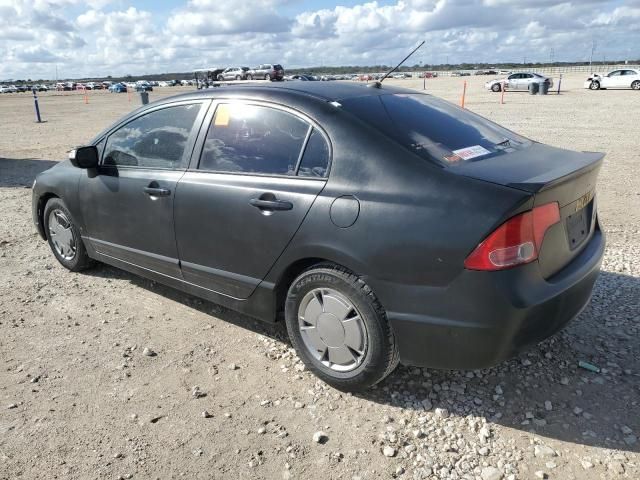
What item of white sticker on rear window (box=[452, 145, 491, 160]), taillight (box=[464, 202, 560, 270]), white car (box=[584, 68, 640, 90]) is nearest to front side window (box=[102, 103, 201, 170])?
white sticker on rear window (box=[452, 145, 491, 160])

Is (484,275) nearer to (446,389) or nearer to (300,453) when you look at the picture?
(446,389)

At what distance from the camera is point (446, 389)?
308 cm

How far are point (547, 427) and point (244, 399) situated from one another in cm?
166

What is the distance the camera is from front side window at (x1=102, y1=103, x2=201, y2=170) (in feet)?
12.3

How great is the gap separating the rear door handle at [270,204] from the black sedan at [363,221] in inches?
0.5

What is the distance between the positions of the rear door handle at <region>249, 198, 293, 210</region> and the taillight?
3.55ft

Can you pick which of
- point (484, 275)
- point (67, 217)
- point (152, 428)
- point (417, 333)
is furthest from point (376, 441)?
point (67, 217)

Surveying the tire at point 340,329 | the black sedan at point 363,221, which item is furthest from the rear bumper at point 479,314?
the tire at point 340,329

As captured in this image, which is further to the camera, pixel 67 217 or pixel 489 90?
pixel 489 90

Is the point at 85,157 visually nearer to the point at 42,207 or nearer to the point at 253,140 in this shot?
the point at 42,207

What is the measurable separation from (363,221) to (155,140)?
207 centimetres

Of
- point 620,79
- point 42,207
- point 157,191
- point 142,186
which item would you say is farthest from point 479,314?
point 620,79

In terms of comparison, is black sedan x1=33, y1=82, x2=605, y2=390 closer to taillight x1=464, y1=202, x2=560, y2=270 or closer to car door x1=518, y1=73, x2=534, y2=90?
taillight x1=464, y1=202, x2=560, y2=270

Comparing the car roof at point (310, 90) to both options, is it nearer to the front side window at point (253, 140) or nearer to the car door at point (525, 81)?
the front side window at point (253, 140)
